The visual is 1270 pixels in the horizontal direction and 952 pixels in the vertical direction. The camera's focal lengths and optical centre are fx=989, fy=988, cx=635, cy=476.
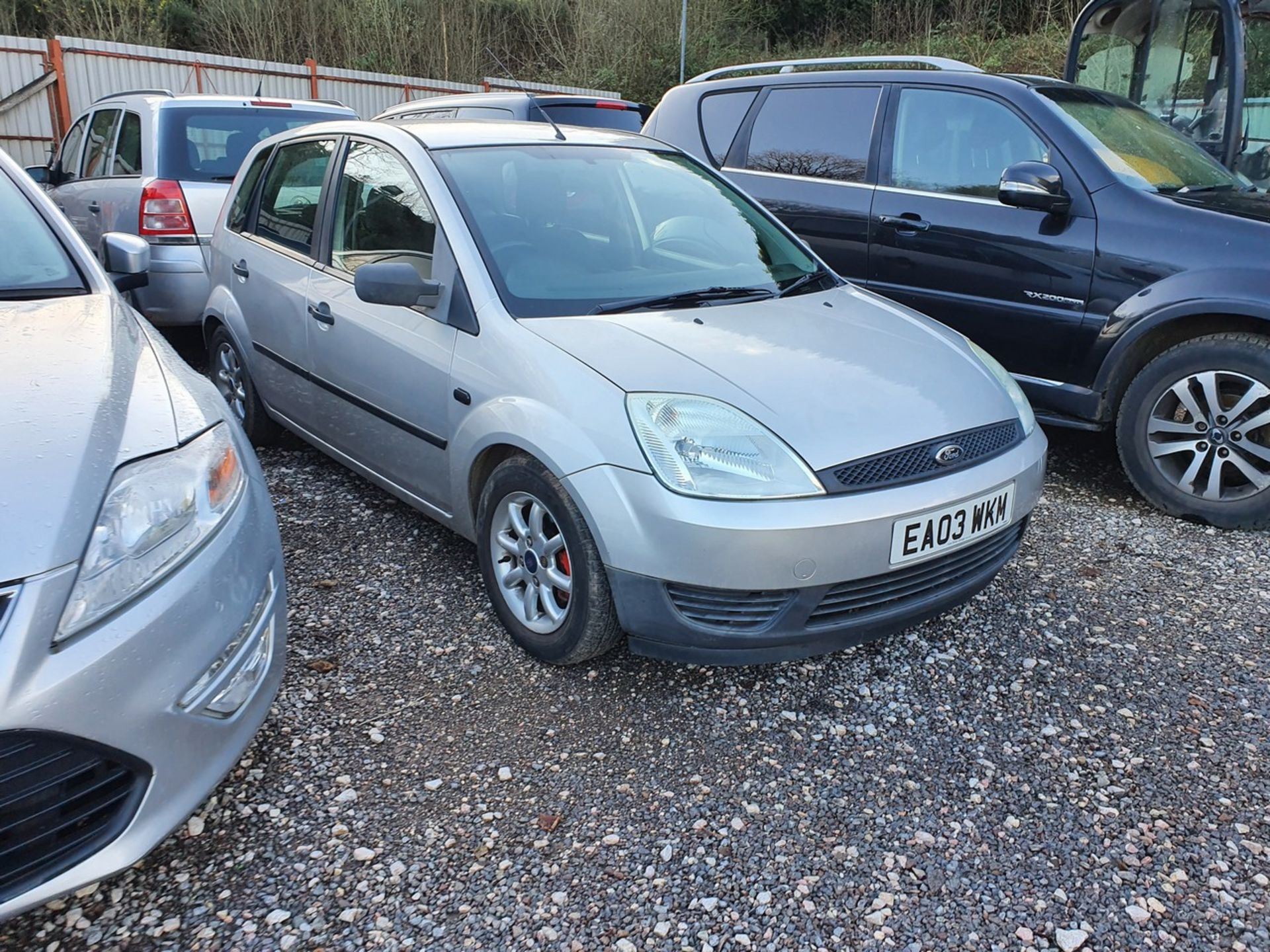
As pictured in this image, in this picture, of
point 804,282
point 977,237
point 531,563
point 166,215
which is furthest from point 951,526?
point 166,215

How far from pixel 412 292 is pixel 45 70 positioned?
13847mm

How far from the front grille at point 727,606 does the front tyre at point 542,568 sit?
23cm

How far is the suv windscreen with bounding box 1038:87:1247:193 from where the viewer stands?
4.26 metres

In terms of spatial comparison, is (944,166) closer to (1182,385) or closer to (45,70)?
(1182,385)

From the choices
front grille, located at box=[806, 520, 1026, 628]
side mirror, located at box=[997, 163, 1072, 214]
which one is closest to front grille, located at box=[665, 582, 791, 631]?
front grille, located at box=[806, 520, 1026, 628]

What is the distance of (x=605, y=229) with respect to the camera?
3438mm

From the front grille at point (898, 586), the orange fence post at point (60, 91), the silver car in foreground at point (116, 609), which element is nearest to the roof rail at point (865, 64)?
the front grille at point (898, 586)

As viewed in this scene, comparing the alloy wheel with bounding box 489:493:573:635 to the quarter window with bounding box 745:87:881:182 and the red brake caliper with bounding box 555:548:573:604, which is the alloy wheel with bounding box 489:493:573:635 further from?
the quarter window with bounding box 745:87:881:182

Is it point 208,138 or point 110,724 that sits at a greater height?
point 208,138

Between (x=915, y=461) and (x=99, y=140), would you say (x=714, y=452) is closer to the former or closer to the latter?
(x=915, y=461)

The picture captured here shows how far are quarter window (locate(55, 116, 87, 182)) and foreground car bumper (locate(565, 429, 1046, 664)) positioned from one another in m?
6.64

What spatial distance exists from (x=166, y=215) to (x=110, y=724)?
4.91 metres

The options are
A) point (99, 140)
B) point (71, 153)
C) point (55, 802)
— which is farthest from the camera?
point (71, 153)

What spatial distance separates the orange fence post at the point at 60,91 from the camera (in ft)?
44.6
